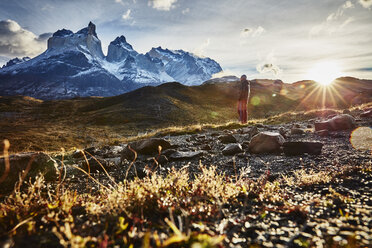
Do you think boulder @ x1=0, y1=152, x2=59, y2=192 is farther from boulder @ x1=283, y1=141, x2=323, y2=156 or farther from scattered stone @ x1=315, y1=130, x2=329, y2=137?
scattered stone @ x1=315, y1=130, x2=329, y2=137

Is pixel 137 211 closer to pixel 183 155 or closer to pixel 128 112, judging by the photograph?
pixel 183 155

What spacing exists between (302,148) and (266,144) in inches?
42.2

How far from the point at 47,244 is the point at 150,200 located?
1.10 metres

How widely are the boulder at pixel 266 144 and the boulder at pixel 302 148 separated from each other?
45 cm

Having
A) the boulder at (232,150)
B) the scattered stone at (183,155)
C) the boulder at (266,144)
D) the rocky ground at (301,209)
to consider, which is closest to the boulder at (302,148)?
the rocky ground at (301,209)

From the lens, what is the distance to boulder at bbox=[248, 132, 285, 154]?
6664 millimetres

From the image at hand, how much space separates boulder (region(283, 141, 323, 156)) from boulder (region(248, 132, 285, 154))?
451 millimetres

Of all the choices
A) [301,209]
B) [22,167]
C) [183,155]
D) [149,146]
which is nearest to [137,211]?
[301,209]

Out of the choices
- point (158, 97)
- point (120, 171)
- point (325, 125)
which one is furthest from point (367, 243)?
point (158, 97)

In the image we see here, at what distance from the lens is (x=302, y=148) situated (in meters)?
6.00

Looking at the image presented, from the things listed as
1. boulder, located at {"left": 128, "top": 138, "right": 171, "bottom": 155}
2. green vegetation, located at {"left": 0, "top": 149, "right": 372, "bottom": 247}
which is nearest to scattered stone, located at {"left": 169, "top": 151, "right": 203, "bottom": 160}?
boulder, located at {"left": 128, "top": 138, "right": 171, "bottom": 155}

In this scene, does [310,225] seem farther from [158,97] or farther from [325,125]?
[158,97]

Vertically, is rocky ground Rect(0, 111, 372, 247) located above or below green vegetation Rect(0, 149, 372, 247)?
below

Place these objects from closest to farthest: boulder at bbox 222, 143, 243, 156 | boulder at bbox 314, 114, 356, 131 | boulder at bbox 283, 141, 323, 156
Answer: boulder at bbox 283, 141, 323, 156 → boulder at bbox 222, 143, 243, 156 → boulder at bbox 314, 114, 356, 131
